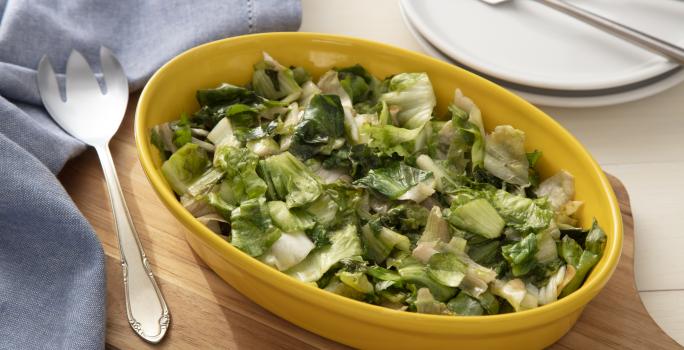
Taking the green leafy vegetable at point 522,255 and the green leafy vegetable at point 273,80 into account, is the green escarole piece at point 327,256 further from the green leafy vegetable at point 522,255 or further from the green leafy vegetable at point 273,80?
the green leafy vegetable at point 273,80

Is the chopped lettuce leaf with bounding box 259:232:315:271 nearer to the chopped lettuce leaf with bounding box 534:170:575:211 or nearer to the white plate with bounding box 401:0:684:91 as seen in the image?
the chopped lettuce leaf with bounding box 534:170:575:211

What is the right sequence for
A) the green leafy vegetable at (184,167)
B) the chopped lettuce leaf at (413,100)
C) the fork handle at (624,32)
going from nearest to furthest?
the green leafy vegetable at (184,167), the chopped lettuce leaf at (413,100), the fork handle at (624,32)

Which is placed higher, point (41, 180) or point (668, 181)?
point (41, 180)

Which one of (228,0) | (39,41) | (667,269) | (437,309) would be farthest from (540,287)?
(39,41)

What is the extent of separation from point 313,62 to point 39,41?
93cm

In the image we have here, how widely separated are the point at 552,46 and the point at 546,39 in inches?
1.6

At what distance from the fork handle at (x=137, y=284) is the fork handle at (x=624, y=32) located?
164 centimetres

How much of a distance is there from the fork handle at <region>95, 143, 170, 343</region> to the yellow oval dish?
15cm

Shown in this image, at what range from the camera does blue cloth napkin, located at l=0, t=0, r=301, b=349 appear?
192 centimetres

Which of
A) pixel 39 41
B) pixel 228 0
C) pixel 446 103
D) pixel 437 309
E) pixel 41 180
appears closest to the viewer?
pixel 437 309

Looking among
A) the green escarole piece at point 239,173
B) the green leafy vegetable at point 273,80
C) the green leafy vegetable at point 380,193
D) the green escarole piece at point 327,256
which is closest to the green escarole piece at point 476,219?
the green leafy vegetable at point 380,193

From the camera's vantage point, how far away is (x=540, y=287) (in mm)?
1884

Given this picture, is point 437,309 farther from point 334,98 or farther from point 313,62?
point 313,62

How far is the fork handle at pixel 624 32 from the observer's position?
100 inches
